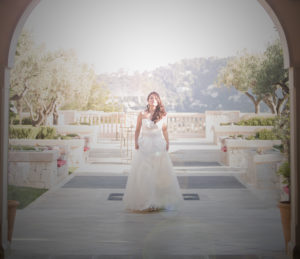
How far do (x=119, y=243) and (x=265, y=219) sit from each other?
1937 mm

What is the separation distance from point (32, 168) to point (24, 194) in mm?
669

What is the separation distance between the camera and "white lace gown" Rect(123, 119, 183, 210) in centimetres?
488

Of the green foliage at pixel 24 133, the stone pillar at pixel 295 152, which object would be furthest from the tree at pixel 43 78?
the stone pillar at pixel 295 152

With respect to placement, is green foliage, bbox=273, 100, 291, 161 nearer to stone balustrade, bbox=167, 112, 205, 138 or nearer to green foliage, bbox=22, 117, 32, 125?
green foliage, bbox=22, 117, 32, 125

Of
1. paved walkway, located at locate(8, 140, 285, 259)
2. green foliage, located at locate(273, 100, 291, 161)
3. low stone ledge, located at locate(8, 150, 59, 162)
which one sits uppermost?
green foliage, located at locate(273, 100, 291, 161)

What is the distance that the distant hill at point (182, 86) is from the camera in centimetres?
4147

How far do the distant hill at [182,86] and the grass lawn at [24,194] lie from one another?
111 feet

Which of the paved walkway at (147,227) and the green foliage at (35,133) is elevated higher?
the green foliage at (35,133)

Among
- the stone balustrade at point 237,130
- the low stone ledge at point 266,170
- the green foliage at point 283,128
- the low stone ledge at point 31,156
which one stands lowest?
the low stone ledge at point 266,170

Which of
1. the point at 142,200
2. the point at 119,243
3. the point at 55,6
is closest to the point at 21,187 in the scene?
the point at 142,200

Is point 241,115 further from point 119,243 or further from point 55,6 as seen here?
point 55,6

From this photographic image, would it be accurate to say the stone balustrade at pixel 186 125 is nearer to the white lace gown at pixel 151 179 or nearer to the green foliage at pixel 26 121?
the green foliage at pixel 26 121

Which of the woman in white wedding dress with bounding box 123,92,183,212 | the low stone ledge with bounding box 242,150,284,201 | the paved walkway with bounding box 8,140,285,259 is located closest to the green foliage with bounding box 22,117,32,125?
the paved walkway with bounding box 8,140,285,259

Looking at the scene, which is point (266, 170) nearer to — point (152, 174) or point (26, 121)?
point (152, 174)
